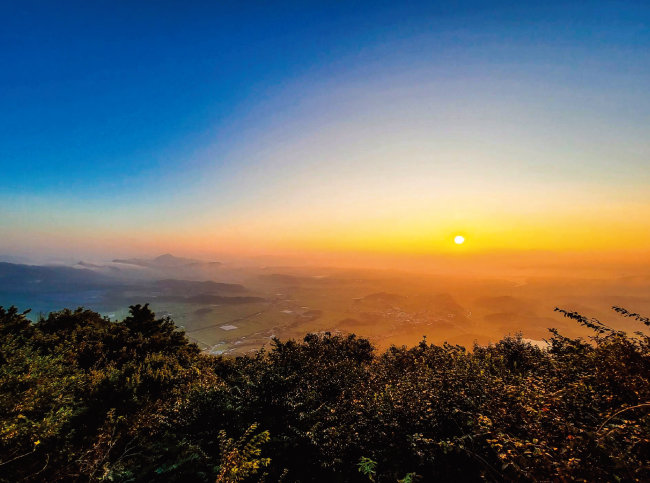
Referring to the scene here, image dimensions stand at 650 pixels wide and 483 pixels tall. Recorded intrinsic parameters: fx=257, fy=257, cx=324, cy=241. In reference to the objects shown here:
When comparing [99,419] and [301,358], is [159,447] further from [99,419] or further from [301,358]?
[301,358]

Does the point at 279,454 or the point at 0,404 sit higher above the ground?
the point at 0,404

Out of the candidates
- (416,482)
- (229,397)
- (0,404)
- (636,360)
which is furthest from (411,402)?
(0,404)

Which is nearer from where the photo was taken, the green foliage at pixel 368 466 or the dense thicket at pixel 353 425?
the dense thicket at pixel 353 425

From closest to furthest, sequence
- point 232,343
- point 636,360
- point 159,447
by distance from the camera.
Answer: point 636,360 → point 159,447 → point 232,343

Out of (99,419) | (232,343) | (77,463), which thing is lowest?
(232,343)

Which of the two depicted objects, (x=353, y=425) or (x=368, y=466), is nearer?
(x=368, y=466)

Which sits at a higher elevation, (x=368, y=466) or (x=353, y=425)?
(x=353, y=425)

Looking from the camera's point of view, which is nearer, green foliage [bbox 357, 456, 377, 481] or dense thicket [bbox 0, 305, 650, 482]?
dense thicket [bbox 0, 305, 650, 482]

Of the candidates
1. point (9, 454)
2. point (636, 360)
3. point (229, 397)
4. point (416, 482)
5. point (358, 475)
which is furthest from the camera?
point (229, 397)
